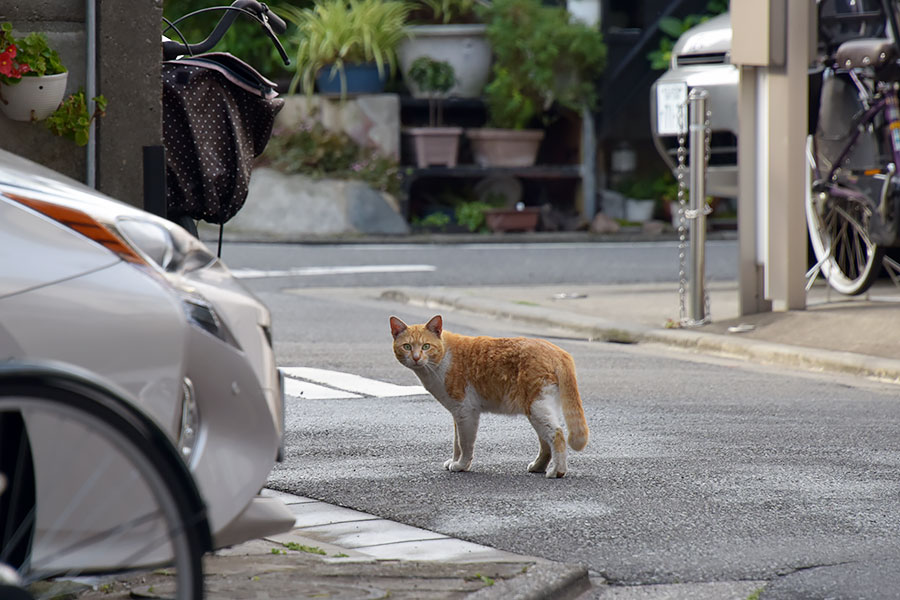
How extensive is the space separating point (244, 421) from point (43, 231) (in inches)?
23.1

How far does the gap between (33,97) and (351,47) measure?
15.7 m

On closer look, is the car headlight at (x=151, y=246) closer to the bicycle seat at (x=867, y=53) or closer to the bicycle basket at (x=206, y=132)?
the bicycle basket at (x=206, y=132)

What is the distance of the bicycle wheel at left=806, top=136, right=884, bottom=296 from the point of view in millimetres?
11320

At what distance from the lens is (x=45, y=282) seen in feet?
9.97

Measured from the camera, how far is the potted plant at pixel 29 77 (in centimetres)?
499

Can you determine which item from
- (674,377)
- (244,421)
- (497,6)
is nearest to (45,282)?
(244,421)

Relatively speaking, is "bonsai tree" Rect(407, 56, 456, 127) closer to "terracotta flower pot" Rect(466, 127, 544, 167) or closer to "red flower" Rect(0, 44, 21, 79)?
"terracotta flower pot" Rect(466, 127, 544, 167)

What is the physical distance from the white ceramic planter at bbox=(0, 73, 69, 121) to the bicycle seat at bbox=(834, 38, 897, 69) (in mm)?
7310

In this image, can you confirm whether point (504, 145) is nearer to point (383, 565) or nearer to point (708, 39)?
point (708, 39)

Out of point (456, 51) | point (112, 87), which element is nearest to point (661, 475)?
point (112, 87)

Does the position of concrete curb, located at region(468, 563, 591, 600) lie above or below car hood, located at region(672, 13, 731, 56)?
below

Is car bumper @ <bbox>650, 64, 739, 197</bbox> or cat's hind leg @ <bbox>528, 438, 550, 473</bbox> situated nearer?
cat's hind leg @ <bbox>528, 438, 550, 473</bbox>

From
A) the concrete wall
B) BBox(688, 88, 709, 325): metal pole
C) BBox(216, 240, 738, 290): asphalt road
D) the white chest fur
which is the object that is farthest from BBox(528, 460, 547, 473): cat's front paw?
BBox(216, 240, 738, 290): asphalt road

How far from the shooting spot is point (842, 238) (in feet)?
38.8
